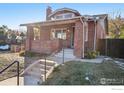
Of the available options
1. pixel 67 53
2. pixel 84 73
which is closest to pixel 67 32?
pixel 67 53

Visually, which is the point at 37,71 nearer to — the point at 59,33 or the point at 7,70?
the point at 7,70

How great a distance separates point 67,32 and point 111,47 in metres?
0.59

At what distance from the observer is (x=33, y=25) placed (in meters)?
3.58

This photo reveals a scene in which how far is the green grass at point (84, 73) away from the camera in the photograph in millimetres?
3506

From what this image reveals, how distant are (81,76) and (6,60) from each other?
94 centimetres

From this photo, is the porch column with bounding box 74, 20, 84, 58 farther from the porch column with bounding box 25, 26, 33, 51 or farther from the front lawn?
the front lawn

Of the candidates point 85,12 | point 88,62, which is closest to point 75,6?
point 85,12

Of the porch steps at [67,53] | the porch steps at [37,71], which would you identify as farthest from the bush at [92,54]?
the porch steps at [37,71]

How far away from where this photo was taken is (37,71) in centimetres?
364

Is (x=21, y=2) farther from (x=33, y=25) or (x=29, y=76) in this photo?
(x=29, y=76)

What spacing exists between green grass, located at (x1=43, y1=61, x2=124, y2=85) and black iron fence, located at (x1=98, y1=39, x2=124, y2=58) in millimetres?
127

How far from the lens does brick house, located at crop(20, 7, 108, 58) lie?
3559 mm

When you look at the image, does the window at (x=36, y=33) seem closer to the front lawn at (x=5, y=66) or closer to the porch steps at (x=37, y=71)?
the porch steps at (x=37, y=71)

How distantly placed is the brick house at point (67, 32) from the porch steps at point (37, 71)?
0.15 meters
